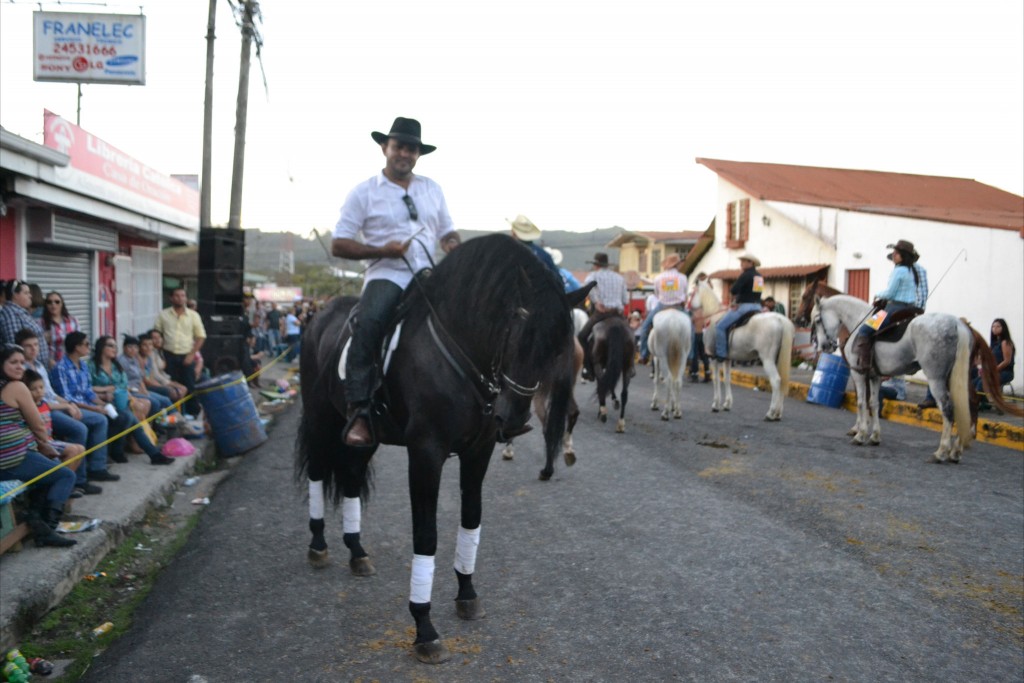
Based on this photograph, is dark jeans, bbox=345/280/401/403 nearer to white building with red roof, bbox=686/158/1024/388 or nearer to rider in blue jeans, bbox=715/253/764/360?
rider in blue jeans, bbox=715/253/764/360

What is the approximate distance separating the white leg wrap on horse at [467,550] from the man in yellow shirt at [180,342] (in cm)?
822

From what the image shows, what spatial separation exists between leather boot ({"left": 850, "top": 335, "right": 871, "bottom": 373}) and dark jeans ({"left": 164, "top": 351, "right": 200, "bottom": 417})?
890cm

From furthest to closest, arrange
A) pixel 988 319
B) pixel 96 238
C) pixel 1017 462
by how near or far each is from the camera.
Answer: pixel 988 319
pixel 96 238
pixel 1017 462

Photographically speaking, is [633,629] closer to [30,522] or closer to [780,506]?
[780,506]

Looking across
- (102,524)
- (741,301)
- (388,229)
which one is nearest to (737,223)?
(741,301)

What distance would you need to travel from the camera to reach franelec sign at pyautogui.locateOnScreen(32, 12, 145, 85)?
46.9 ft

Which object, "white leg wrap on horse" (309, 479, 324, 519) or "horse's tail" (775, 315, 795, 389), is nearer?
"white leg wrap on horse" (309, 479, 324, 519)

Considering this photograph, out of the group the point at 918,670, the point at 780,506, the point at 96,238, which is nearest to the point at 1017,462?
the point at 780,506

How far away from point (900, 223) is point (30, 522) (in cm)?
1784

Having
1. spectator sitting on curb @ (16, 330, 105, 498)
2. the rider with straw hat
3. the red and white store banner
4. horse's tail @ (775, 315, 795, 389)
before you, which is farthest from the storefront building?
horse's tail @ (775, 315, 795, 389)

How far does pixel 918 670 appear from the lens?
3945 millimetres

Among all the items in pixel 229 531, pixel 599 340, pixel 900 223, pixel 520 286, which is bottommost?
pixel 229 531

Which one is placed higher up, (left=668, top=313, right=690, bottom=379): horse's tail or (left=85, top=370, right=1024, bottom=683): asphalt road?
(left=668, top=313, right=690, bottom=379): horse's tail

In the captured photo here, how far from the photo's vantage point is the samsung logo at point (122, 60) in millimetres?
14680
